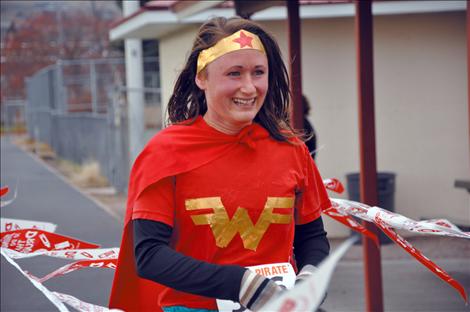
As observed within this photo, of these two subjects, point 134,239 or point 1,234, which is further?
point 1,234

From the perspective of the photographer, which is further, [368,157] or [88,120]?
[88,120]

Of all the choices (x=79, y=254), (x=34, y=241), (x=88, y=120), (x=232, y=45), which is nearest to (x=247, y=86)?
(x=232, y=45)

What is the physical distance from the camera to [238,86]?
9.09 ft

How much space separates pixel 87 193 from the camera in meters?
17.2

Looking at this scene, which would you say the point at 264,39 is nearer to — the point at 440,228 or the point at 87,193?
the point at 440,228

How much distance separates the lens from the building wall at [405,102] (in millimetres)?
11594

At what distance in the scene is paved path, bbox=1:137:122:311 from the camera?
651cm

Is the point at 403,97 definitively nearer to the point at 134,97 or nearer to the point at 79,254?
the point at 134,97

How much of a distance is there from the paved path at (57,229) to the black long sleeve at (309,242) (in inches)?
109

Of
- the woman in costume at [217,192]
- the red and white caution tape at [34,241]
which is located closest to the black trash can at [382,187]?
the red and white caution tape at [34,241]

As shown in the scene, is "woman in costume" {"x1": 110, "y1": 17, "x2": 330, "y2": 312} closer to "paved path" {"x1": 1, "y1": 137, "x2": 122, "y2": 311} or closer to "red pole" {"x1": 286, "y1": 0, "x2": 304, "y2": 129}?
"paved path" {"x1": 1, "y1": 137, "x2": 122, "y2": 311}

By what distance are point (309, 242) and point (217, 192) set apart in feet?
1.29

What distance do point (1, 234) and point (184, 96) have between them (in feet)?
4.35

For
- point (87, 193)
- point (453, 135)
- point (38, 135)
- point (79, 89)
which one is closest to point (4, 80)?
point (79, 89)
